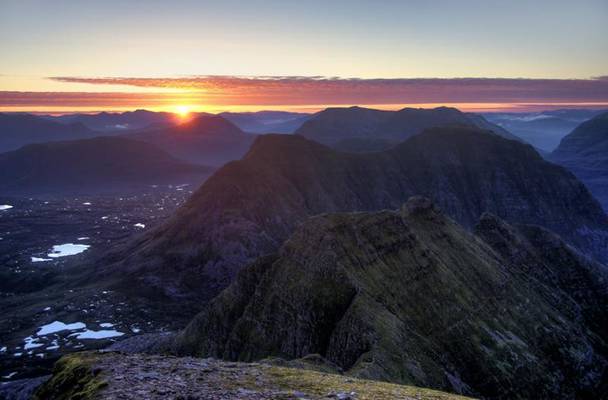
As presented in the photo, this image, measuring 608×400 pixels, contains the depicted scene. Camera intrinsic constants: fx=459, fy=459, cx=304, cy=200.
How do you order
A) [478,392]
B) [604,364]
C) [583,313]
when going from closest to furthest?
1. [478,392]
2. [604,364]
3. [583,313]

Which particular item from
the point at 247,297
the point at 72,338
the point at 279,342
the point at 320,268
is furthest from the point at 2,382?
the point at 320,268

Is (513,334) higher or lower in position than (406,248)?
lower

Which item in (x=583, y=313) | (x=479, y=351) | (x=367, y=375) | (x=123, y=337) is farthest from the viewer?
(x=123, y=337)

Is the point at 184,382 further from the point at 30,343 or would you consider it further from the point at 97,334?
the point at 30,343

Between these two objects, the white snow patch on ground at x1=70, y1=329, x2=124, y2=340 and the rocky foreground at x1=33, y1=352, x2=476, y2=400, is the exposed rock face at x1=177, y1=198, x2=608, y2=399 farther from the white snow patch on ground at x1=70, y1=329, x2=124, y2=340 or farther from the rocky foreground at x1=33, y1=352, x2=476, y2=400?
the white snow patch on ground at x1=70, y1=329, x2=124, y2=340

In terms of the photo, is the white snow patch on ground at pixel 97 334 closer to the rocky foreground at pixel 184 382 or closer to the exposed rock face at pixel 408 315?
the exposed rock face at pixel 408 315

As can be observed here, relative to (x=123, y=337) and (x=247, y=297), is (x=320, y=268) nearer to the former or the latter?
(x=247, y=297)

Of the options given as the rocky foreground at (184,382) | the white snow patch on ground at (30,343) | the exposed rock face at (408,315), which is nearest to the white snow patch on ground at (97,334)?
the white snow patch on ground at (30,343)
